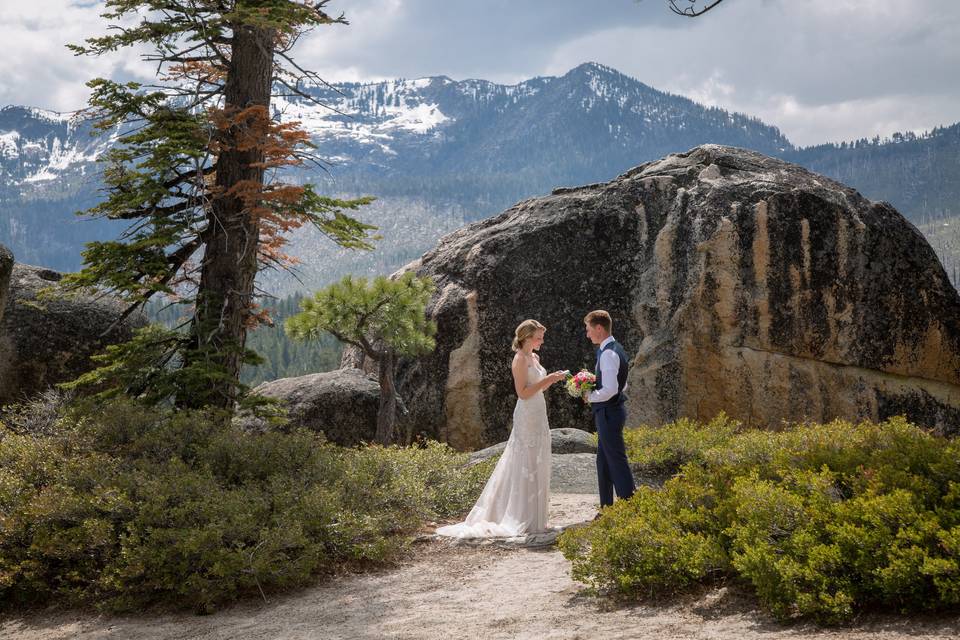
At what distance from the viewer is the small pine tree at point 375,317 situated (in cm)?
1504

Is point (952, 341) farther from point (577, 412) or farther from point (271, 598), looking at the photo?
point (271, 598)

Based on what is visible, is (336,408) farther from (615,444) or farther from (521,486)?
(615,444)

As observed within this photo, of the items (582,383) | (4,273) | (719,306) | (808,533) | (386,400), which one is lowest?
(808,533)

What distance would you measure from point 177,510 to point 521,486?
3602mm

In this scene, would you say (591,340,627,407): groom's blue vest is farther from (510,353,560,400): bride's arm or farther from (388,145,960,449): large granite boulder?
(388,145,960,449): large granite boulder

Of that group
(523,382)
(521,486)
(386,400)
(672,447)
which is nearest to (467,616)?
(521,486)

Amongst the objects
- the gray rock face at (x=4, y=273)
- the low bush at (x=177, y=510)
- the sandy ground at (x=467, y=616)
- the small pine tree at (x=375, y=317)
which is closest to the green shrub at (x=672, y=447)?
the low bush at (x=177, y=510)

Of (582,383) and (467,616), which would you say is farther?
(582,383)

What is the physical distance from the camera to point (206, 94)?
40.2ft

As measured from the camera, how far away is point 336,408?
17344mm

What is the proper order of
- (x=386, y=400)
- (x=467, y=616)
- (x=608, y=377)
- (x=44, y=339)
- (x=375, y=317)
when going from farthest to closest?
(x=386, y=400) < (x=375, y=317) < (x=44, y=339) < (x=608, y=377) < (x=467, y=616)

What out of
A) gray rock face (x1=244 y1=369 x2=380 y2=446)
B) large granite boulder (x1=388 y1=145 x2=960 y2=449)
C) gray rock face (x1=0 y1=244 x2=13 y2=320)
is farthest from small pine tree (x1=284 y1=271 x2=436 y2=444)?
gray rock face (x1=0 y1=244 x2=13 y2=320)

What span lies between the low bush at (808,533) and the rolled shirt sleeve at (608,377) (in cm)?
126

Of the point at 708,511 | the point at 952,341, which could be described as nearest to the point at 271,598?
the point at 708,511
